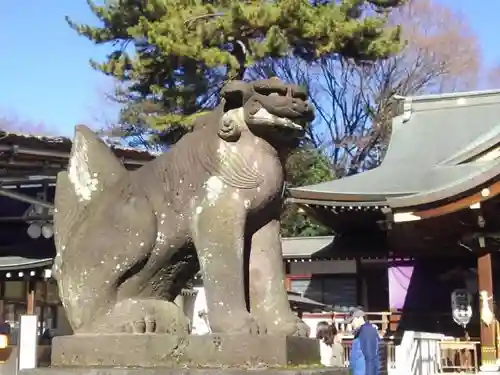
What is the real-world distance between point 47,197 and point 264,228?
11225mm

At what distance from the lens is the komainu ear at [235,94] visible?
3.56m

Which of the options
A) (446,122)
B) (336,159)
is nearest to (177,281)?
(446,122)

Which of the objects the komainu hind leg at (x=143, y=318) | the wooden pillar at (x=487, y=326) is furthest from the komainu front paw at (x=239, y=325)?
the wooden pillar at (x=487, y=326)

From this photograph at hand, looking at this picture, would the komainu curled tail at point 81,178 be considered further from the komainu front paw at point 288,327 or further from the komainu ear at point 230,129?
the komainu front paw at point 288,327

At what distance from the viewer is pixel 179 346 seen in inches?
132

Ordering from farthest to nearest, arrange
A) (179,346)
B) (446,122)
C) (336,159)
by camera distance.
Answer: (336,159), (446,122), (179,346)

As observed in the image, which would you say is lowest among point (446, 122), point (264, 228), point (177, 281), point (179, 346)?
point (179, 346)

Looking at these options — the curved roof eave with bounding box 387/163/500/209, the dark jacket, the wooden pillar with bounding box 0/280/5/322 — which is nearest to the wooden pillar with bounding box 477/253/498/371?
the curved roof eave with bounding box 387/163/500/209

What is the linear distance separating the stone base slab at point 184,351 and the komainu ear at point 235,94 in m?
1.15

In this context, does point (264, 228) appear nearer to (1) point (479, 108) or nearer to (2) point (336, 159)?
(1) point (479, 108)

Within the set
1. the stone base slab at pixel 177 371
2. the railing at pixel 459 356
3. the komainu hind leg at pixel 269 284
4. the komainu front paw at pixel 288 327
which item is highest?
the komainu hind leg at pixel 269 284

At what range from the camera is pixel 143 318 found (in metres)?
3.46

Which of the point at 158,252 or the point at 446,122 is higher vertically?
the point at 446,122

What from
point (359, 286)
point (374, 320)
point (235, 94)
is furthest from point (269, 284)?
point (359, 286)
